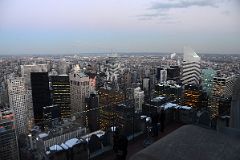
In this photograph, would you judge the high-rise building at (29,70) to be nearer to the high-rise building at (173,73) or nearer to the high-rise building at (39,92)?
the high-rise building at (39,92)

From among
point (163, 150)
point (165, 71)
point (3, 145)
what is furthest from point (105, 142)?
point (165, 71)

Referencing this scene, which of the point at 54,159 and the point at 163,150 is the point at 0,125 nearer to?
the point at 54,159

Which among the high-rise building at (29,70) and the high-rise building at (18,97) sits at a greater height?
the high-rise building at (29,70)

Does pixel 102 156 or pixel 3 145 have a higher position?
pixel 102 156

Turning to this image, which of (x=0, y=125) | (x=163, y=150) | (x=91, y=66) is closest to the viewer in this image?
(x=163, y=150)

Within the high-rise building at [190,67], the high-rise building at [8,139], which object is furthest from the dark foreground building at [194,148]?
the high-rise building at [190,67]

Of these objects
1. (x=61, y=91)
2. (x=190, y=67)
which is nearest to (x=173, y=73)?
(x=190, y=67)
